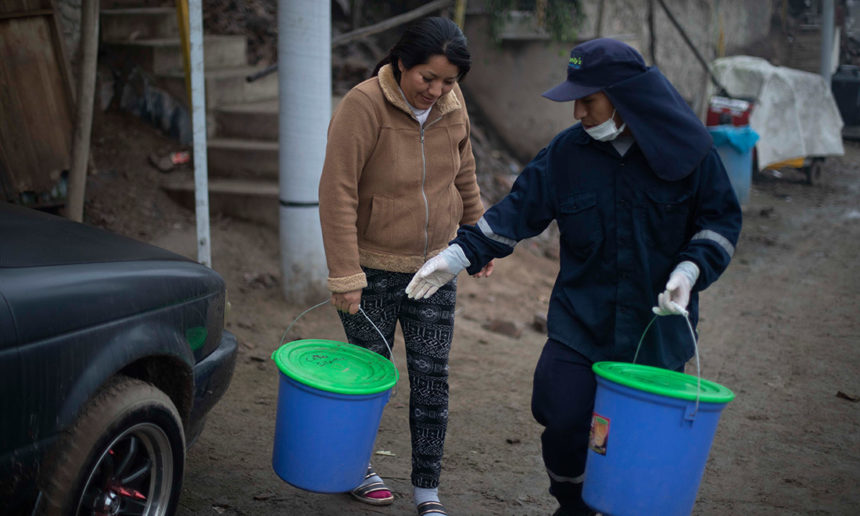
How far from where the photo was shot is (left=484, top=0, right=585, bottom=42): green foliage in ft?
29.9

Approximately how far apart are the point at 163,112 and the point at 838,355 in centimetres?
620

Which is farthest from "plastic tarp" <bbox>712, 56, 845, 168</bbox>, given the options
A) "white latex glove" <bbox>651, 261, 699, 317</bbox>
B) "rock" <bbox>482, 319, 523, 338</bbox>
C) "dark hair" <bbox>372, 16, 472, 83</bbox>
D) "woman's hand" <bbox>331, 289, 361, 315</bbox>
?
"woman's hand" <bbox>331, 289, 361, 315</bbox>

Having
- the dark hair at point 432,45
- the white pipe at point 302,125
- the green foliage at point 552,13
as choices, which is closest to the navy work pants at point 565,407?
the dark hair at point 432,45

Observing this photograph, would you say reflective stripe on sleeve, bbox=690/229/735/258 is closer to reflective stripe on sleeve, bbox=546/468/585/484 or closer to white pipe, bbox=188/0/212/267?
reflective stripe on sleeve, bbox=546/468/585/484

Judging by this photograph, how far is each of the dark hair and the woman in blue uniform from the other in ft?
1.46

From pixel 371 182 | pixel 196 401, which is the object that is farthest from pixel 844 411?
pixel 196 401

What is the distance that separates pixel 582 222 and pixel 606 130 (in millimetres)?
326

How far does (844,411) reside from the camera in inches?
191

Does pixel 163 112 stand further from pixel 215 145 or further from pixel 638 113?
pixel 638 113

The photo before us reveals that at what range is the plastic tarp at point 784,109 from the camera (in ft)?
39.4

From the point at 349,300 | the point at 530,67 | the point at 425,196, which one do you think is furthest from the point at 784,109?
the point at 349,300

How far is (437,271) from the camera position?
2.89m

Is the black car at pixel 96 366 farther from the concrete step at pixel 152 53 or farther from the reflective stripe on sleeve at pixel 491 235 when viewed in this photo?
the concrete step at pixel 152 53

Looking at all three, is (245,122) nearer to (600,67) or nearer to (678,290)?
(600,67)
